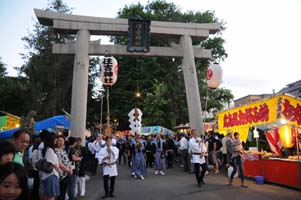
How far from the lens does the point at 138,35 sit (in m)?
15.1

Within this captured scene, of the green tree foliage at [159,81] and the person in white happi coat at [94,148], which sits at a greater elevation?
the green tree foliage at [159,81]

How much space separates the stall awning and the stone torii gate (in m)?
2.95

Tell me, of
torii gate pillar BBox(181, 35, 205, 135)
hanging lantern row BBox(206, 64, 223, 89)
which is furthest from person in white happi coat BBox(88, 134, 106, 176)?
torii gate pillar BBox(181, 35, 205, 135)

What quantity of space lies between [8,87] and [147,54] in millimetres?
15863

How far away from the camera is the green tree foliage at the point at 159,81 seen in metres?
26.6

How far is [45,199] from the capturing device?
16.2ft

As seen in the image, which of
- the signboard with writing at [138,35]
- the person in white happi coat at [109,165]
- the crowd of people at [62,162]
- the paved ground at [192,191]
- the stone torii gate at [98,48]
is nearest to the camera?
the crowd of people at [62,162]

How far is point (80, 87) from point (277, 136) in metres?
9.42

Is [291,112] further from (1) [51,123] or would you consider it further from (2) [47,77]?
(2) [47,77]

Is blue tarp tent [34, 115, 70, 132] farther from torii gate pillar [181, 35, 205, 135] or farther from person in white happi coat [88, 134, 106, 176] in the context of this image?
torii gate pillar [181, 35, 205, 135]

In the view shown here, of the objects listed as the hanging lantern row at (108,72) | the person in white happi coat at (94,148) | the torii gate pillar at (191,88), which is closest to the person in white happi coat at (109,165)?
the person in white happi coat at (94,148)

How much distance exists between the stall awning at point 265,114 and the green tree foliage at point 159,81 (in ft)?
42.2

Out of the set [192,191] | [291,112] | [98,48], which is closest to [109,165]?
A: [192,191]

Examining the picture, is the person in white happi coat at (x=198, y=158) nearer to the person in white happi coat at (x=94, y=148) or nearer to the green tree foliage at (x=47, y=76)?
the person in white happi coat at (x=94, y=148)
